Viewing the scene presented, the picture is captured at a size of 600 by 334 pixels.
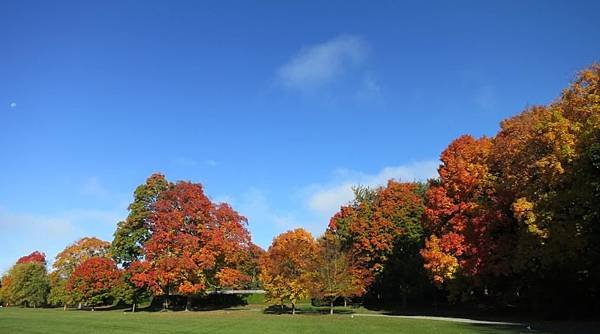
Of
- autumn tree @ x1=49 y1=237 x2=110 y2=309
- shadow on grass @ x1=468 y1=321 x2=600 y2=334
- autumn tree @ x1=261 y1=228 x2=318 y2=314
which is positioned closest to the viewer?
shadow on grass @ x1=468 y1=321 x2=600 y2=334

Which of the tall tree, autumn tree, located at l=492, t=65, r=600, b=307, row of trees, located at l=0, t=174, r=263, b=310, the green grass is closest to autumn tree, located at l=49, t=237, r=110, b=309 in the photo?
row of trees, located at l=0, t=174, r=263, b=310

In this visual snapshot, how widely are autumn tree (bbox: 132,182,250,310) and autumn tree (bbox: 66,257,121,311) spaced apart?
761 cm

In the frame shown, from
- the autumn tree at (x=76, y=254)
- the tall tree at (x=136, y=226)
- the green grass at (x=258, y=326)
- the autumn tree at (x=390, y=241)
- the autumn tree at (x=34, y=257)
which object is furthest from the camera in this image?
the autumn tree at (x=34, y=257)

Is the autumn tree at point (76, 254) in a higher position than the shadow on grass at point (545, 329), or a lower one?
higher

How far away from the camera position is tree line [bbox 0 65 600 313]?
1140 inches

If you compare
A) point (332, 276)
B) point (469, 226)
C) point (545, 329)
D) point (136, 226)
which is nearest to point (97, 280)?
point (136, 226)

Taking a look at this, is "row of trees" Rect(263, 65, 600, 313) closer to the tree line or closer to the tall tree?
the tree line

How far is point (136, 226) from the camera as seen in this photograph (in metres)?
65.2

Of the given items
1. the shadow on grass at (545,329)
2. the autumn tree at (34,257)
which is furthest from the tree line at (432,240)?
the autumn tree at (34,257)

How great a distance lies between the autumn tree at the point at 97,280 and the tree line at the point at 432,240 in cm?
18

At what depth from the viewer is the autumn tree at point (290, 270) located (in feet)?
169

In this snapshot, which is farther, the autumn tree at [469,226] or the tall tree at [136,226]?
the tall tree at [136,226]

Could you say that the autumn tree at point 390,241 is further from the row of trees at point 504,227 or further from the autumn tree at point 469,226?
the autumn tree at point 469,226

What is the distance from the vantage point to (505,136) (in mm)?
37594
